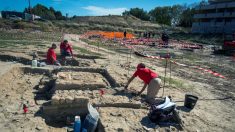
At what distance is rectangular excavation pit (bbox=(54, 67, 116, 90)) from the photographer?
8000 millimetres

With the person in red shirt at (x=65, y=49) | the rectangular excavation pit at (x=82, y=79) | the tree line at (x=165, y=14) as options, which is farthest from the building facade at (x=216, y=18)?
the rectangular excavation pit at (x=82, y=79)

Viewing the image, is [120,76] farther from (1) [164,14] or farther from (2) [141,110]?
(1) [164,14]

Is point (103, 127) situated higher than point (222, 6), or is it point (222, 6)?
point (222, 6)

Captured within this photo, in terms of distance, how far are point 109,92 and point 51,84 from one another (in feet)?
7.96

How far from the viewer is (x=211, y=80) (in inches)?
460

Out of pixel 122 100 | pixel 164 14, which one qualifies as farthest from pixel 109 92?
pixel 164 14

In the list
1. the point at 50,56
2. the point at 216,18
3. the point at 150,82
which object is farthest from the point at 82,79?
the point at 216,18

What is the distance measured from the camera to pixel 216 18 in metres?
56.2

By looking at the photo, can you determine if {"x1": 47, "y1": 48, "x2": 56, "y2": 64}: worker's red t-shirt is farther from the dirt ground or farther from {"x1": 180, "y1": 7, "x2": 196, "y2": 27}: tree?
{"x1": 180, "y1": 7, "x2": 196, "y2": 27}: tree

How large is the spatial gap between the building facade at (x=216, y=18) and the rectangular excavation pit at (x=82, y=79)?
144 feet

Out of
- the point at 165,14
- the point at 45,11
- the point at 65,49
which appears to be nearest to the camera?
the point at 65,49

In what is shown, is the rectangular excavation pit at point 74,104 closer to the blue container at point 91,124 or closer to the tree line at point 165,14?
the blue container at point 91,124

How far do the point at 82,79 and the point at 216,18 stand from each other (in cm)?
5461

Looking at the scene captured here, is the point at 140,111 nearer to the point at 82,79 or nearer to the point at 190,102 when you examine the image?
the point at 190,102
